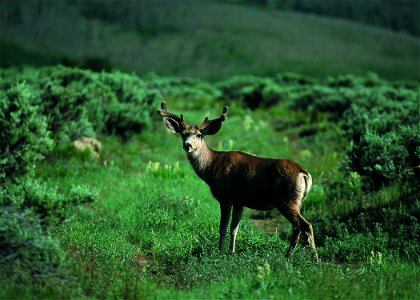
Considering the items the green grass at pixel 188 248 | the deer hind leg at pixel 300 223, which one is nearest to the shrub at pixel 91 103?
the green grass at pixel 188 248

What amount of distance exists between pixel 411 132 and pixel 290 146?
29.0ft

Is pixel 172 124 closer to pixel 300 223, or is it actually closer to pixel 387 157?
pixel 300 223

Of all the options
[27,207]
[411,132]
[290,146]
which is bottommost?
[290,146]

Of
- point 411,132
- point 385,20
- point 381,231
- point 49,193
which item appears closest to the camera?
point 49,193

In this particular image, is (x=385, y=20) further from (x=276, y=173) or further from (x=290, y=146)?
(x=276, y=173)

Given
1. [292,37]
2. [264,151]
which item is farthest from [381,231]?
[292,37]

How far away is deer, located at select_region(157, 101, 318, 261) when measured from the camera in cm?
794

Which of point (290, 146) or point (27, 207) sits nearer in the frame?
point (27, 207)

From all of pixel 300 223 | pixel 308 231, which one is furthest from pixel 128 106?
pixel 308 231

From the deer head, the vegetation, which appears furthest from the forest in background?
the vegetation

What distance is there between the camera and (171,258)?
8195mm

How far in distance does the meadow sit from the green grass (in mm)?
25

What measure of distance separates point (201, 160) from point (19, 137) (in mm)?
3492

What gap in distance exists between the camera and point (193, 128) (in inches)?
343
